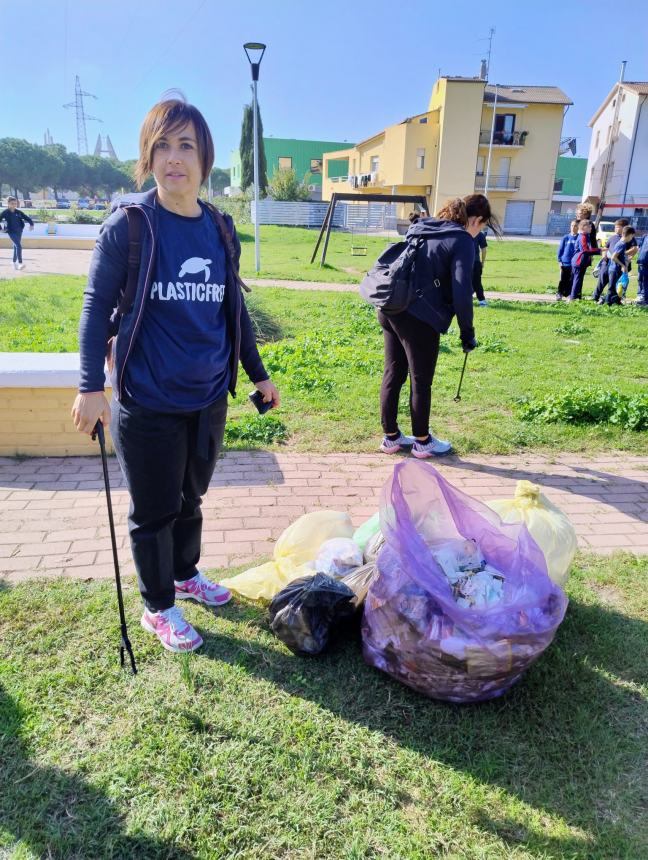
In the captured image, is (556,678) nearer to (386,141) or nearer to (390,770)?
(390,770)

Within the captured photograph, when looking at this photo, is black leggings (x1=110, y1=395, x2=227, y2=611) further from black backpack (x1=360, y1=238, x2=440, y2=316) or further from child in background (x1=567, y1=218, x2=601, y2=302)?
child in background (x1=567, y1=218, x2=601, y2=302)

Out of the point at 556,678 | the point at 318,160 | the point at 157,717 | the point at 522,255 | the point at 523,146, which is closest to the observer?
the point at 157,717

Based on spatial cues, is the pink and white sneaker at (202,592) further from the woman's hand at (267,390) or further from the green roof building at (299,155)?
the green roof building at (299,155)

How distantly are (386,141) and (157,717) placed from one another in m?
47.8

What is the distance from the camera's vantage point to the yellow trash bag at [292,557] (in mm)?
2812

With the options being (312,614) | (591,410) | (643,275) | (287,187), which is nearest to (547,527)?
(312,614)

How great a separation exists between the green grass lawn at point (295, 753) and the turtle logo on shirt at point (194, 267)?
1485 millimetres

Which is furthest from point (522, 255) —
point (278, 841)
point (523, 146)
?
point (278, 841)

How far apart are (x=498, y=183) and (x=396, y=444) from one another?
145ft

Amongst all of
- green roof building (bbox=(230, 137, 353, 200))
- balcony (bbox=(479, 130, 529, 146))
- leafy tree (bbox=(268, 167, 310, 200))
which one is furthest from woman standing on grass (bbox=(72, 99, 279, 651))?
green roof building (bbox=(230, 137, 353, 200))

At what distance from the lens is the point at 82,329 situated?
87.5 inches

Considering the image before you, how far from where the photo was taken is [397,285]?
161 inches

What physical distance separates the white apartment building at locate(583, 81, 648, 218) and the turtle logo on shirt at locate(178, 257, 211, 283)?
46.1 meters

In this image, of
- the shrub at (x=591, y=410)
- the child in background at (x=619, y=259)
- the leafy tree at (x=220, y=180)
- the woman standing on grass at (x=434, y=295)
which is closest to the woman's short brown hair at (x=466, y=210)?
the woman standing on grass at (x=434, y=295)
